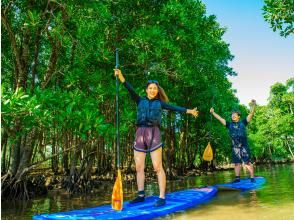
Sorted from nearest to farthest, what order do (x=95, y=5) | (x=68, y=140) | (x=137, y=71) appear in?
(x=95, y=5) → (x=137, y=71) → (x=68, y=140)

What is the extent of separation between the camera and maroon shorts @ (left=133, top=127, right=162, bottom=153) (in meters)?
5.55

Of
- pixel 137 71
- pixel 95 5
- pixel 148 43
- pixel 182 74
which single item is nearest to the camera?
pixel 95 5

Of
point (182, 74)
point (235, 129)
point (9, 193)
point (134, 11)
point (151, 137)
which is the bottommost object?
point (9, 193)

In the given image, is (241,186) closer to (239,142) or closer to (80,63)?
(239,142)

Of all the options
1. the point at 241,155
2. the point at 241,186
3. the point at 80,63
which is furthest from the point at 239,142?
the point at 80,63

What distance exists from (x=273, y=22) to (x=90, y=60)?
207 inches

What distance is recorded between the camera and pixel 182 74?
1069 centimetres

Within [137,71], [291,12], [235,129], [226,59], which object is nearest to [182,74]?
[137,71]

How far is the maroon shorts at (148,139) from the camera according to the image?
5.55m

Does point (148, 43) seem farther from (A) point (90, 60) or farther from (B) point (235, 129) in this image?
(B) point (235, 129)

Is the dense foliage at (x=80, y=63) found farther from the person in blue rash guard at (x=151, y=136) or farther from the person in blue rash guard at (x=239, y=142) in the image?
the person in blue rash guard at (x=239, y=142)

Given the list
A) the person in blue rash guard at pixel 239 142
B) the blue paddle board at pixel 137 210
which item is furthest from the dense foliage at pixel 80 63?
the person in blue rash guard at pixel 239 142

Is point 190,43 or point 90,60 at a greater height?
point 190,43

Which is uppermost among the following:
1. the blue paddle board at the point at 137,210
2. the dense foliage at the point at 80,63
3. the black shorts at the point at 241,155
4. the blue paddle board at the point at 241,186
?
the dense foliage at the point at 80,63
